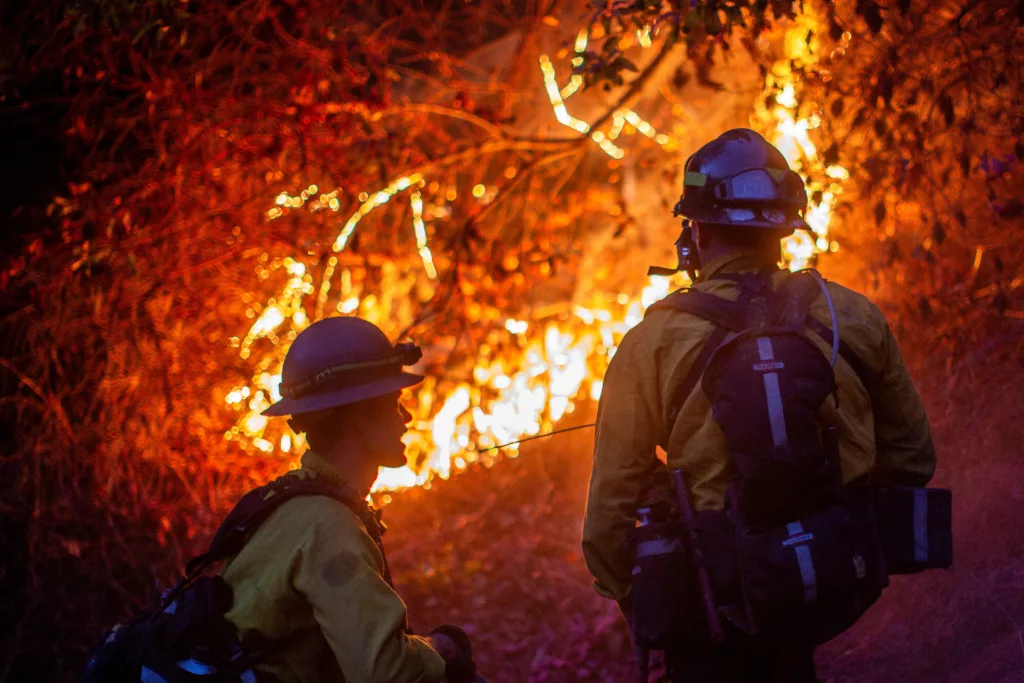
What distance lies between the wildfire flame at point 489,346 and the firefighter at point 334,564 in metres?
4.02

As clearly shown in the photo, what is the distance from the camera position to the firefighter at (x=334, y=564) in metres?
2.54

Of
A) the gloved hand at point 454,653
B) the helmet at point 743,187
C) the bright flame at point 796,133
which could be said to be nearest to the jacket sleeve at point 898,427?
the helmet at point 743,187

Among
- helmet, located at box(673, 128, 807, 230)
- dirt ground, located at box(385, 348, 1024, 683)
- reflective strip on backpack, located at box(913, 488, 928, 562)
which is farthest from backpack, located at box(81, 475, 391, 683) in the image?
dirt ground, located at box(385, 348, 1024, 683)

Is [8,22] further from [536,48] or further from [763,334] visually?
[763,334]

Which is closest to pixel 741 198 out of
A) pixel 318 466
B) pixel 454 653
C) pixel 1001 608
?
pixel 318 466

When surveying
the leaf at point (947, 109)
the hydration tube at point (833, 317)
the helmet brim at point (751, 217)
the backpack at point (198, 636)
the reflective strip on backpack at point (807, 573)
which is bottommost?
the reflective strip on backpack at point (807, 573)

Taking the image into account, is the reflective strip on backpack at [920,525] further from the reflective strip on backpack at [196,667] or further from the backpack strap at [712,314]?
the reflective strip on backpack at [196,667]

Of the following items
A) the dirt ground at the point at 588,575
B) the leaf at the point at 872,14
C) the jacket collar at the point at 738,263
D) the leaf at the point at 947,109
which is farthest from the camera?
the leaf at the point at 947,109

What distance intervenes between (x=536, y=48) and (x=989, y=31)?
363cm

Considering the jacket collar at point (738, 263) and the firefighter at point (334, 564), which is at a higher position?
the jacket collar at point (738, 263)

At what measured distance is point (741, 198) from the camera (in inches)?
123

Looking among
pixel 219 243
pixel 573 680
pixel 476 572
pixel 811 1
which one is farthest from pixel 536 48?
pixel 573 680

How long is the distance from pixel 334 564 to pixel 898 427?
183cm

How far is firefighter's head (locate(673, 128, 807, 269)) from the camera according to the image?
3109 mm
